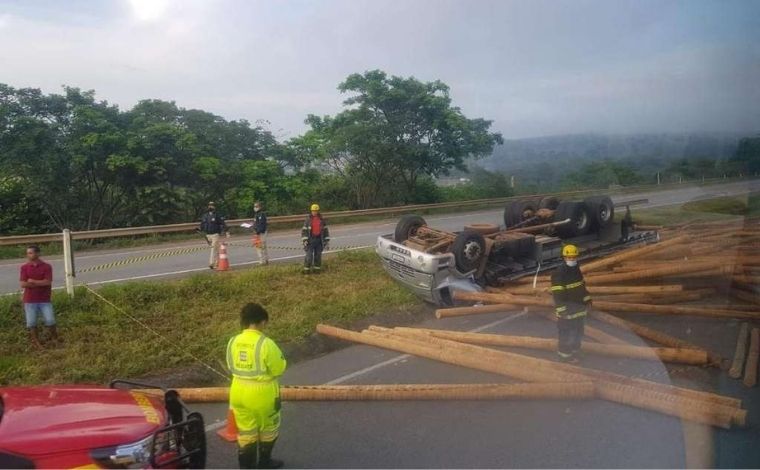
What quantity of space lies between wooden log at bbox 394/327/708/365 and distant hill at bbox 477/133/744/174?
8.85 feet

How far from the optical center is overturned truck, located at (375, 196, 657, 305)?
389 inches

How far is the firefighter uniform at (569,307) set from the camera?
6906 mm

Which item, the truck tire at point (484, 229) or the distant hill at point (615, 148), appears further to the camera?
the truck tire at point (484, 229)

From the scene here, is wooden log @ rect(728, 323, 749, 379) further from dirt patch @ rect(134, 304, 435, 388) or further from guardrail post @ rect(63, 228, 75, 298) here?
guardrail post @ rect(63, 228, 75, 298)

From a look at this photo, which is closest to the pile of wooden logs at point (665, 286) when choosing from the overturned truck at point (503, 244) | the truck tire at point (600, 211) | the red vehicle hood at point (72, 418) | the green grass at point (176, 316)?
A: the overturned truck at point (503, 244)

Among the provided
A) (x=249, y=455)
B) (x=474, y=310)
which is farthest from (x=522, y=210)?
(x=249, y=455)

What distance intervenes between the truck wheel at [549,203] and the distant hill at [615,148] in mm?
902

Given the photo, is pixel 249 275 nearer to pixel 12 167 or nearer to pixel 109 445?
pixel 109 445

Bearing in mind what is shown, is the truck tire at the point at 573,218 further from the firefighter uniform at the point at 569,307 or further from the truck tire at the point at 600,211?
the firefighter uniform at the point at 569,307

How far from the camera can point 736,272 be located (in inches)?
378

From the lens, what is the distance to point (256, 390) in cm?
439

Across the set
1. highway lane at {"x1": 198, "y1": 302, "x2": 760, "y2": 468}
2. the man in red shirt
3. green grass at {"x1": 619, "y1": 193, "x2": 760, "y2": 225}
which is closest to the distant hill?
green grass at {"x1": 619, "y1": 193, "x2": 760, "y2": 225}

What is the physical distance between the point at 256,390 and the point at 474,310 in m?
5.24

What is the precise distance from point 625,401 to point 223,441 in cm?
352
